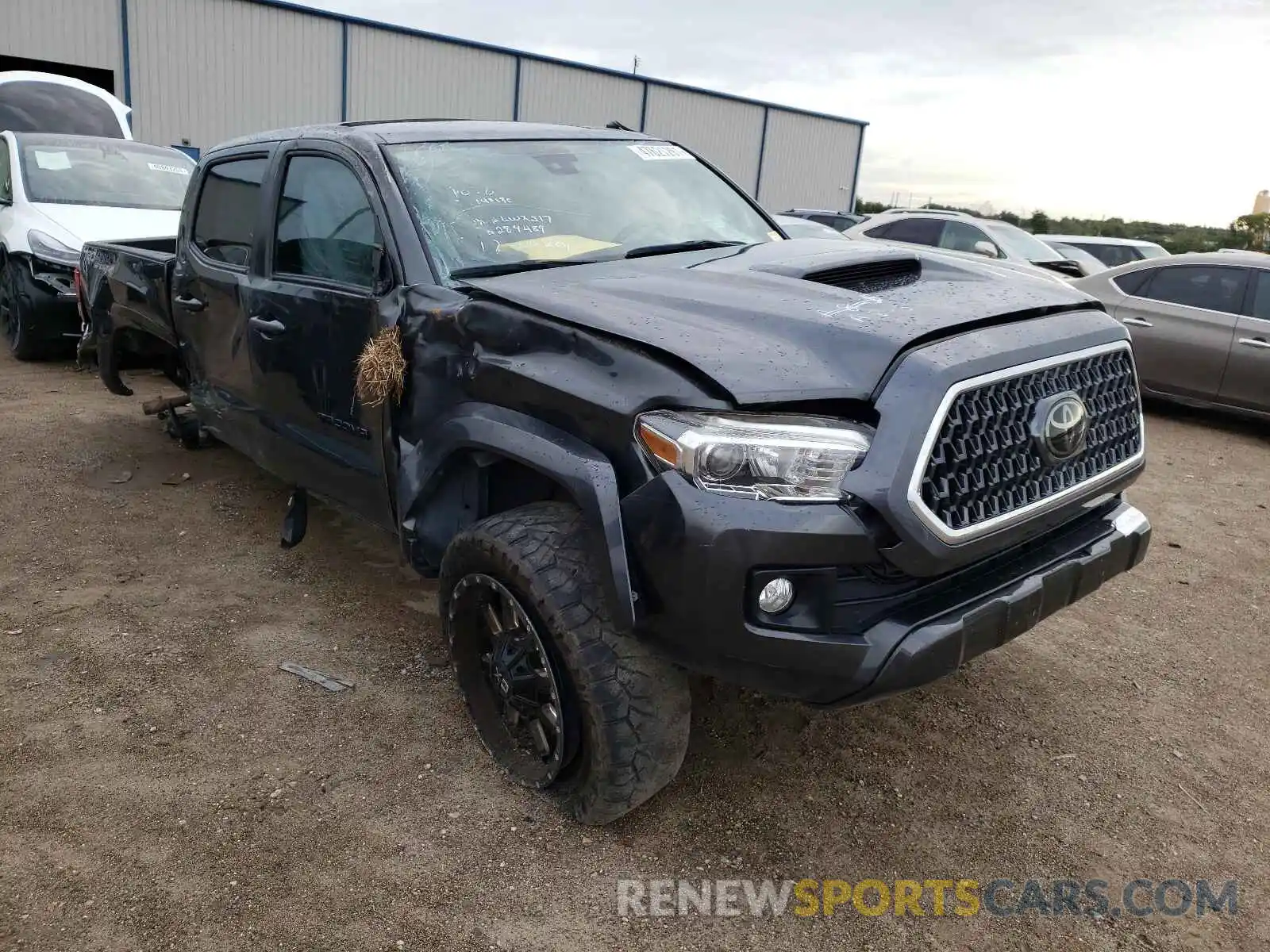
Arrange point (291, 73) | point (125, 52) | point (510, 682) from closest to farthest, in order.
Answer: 1. point (510, 682)
2. point (125, 52)
3. point (291, 73)

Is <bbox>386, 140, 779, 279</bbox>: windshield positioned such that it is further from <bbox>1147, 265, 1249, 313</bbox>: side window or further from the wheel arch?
<bbox>1147, 265, 1249, 313</bbox>: side window

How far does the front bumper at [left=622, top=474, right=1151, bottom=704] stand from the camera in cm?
216

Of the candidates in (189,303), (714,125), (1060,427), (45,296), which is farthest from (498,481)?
(714,125)

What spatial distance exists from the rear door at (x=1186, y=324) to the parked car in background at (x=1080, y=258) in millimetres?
2347

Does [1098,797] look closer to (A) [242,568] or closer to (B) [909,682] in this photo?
(B) [909,682]

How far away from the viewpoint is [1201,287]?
7.98 m

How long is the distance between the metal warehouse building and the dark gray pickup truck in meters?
12.8

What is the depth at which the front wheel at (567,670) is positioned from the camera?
2422 millimetres

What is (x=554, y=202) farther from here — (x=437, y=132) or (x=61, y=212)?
(x=61, y=212)

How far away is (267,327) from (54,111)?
947 cm

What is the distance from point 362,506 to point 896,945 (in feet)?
7.43

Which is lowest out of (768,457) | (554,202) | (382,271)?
(768,457)

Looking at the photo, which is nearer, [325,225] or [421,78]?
[325,225]

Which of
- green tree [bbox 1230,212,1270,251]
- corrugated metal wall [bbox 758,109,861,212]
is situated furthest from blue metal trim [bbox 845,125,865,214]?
green tree [bbox 1230,212,1270,251]
